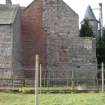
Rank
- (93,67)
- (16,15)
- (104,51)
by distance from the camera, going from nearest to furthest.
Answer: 1. (16,15)
2. (93,67)
3. (104,51)

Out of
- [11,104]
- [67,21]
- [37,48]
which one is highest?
[67,21]

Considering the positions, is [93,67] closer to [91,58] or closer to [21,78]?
[91,58]

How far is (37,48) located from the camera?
4181cm

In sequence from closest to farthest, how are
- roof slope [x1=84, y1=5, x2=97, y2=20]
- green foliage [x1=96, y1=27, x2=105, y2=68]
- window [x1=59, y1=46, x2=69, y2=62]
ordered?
window [x1=59, y1=46, x2=69, y2=62] → green foliage [x1=96, y1=27, x2=105, y2=68] → roof slope [x1=84, y1=5, x2=97, y2=20]

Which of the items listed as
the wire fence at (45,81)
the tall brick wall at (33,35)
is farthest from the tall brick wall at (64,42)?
the wire fence at (45,81)

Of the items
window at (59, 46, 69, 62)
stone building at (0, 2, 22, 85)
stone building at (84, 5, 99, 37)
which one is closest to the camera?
stone building at (0, 2, 22, 85)

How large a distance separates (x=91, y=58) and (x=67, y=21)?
4.54 meters

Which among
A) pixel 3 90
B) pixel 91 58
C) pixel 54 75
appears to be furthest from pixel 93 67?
pixel 3 90

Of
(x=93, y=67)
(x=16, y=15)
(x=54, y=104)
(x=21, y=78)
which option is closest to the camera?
(x=54, y=104)

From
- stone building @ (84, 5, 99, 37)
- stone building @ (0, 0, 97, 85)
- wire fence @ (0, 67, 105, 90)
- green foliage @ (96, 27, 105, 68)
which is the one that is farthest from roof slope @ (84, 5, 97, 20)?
wire fence @ (0, 67, 105, 90)

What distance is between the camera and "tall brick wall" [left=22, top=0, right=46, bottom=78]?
1634 inches

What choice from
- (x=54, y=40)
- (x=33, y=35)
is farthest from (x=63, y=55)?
(x=33, y=35)

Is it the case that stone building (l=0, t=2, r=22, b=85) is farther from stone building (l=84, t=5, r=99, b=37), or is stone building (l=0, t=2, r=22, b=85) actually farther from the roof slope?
the roof slope

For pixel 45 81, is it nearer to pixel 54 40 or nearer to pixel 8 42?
pixel 8 42
